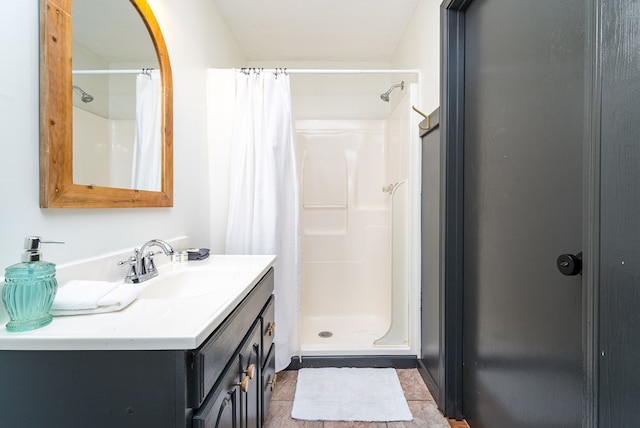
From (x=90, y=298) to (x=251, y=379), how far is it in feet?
1.94

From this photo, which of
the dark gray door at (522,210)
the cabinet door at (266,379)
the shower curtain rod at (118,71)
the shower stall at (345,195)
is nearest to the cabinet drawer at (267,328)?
the cabinet door at (266,379)

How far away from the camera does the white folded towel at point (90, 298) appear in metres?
0.67

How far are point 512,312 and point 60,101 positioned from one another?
61.5 inches

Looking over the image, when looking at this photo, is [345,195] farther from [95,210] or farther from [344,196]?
[95,210]

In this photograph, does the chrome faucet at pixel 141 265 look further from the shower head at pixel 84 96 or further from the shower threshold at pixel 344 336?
the shower threshold at pixel 344 336

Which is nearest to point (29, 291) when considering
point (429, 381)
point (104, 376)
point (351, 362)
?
point (104, 376)

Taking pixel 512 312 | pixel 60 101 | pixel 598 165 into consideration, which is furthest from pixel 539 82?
pixel 60 101

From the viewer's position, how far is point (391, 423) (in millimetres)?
1341

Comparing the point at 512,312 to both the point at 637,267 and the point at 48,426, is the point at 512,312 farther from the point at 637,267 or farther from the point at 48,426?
the point at 48,426

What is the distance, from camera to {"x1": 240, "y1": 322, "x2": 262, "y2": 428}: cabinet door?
885mm

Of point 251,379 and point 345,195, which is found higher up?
point 345,195

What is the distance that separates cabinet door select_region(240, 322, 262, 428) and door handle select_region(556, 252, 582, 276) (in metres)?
0.94

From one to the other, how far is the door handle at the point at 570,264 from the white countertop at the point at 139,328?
0.88m

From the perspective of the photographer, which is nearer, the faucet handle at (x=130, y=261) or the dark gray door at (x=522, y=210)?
the dark gray door at (x=522, y=210)
